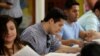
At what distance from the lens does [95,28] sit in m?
3.65

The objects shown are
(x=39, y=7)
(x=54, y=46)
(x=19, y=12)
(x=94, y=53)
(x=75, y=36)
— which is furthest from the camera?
(x=39, y=7)

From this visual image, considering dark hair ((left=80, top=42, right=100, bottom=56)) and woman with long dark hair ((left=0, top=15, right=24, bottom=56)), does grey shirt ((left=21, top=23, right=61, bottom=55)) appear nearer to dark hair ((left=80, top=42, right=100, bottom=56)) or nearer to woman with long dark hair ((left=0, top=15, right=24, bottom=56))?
woman with long dark hair ((left=0, top=15, right=24, bottom=56))

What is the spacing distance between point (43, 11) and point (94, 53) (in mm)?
3579

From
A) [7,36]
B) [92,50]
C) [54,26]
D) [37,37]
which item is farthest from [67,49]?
[92,50]

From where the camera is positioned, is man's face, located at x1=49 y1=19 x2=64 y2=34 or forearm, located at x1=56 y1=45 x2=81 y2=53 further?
forearm, located at x1=56 y1=45 x2=81 y2=53

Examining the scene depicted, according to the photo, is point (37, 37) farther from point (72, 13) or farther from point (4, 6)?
point (72, 13)

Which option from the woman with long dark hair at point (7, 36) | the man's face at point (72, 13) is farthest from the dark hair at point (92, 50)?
the man's face at point (72, 13)

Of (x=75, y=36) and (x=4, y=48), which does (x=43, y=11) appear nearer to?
(x=75, y=36)

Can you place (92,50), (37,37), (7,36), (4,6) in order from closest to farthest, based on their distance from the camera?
(92,50) < (7,36) < (37,37) < (4,6)

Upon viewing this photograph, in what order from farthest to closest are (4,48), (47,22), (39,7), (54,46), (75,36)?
(39,7) < (75,36) < (54,46) < (47,22) < (4,48)

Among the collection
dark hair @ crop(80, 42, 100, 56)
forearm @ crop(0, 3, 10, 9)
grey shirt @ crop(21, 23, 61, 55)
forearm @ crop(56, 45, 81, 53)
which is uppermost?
dark hair @ crop(80, 42, 100, 56)

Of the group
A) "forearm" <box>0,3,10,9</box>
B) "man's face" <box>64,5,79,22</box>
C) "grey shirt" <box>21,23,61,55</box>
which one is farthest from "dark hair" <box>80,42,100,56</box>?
"man's face" <box>64,5,79,22</box>

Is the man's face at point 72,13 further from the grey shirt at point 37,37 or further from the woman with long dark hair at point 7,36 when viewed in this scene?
the woman with long dark hair at point 7,36

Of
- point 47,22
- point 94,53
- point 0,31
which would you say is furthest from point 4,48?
point 94,53
